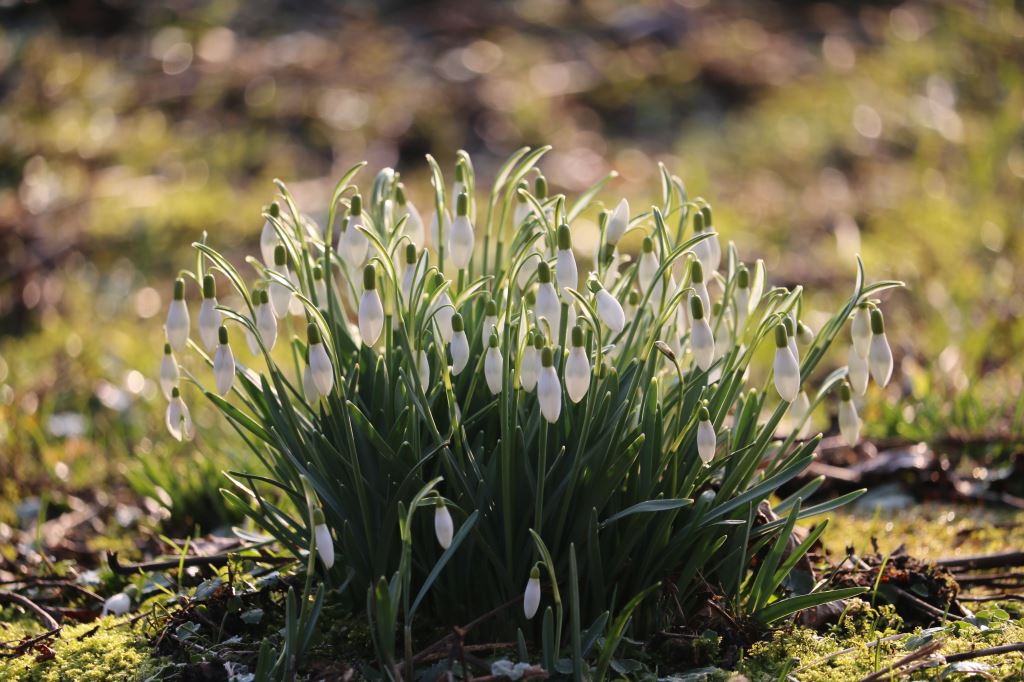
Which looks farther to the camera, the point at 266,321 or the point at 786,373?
the point at 266,321

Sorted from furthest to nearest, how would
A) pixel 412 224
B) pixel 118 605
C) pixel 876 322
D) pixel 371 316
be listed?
1. pixel 118 605
2. pixel 412 224
3. pixel 876 322
4. pixel 371 316

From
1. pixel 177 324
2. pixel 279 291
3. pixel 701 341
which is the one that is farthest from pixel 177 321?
pixel 701 341

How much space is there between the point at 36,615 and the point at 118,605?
0.25 metres

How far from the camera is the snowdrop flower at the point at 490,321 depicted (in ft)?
6.27

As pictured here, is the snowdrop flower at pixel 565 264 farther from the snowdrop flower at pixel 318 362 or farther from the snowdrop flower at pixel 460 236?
the snowdrop flower at pixel 318 362

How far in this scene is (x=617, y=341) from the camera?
226 cm

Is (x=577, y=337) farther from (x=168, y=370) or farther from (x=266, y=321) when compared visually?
(x=168, y=370)

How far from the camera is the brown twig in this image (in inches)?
87.1

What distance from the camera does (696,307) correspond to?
6.13ft

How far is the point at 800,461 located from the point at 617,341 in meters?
0.44

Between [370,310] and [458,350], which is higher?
[370,310]

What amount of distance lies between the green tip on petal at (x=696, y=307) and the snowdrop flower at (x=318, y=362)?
63 cm

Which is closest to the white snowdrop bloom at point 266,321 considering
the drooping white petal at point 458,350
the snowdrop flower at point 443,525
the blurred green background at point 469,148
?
the drooping white petal at point 458,350

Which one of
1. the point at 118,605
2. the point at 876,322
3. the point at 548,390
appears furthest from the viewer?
the point at 118,605
